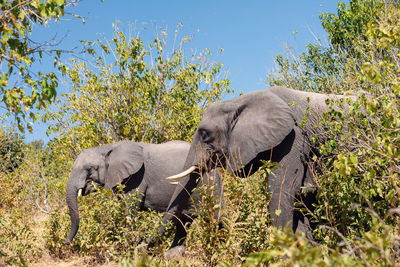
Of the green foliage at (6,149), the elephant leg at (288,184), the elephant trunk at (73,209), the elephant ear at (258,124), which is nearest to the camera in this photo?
the elephant leg at (288,184)

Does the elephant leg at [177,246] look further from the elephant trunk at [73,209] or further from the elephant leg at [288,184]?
the elephant leg at [288,184]

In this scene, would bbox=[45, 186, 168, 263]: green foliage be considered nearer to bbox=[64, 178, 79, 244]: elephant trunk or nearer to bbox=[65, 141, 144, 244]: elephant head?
bbox=[64, 178, 79, 244]: elephant trunk

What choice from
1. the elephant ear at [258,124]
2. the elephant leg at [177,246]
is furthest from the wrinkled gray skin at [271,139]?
the elephant leg at [177,246]

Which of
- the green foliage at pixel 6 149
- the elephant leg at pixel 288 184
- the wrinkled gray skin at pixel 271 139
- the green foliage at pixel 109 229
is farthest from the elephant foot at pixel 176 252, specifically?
the green foliage at pixel 6 149

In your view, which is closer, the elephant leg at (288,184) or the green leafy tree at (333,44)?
the elephant leg at (288,184)

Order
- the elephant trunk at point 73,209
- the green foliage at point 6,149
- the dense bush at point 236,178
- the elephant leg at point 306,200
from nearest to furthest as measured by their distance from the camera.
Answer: the dense bush at point 236,178, the elephant leg at point 306,200, the elephant trunk at point 73,209, the green foliage at point 6,149

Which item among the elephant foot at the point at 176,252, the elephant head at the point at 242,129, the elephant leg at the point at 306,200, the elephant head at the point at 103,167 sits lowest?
the elephant foot at the point at 176,252

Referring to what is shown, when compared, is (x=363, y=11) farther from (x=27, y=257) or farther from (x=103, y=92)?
(x=27, y=257)

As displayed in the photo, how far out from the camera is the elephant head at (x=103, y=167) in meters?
8.51

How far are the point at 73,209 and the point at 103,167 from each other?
1.07 meters

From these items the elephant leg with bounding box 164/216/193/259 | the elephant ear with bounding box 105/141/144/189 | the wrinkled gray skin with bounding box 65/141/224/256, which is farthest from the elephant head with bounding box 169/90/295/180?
the elephant ear with bounding box 105/141/144/189

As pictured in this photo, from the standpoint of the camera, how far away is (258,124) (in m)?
6.46

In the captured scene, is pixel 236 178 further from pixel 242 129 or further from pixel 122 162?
pixel 122 162

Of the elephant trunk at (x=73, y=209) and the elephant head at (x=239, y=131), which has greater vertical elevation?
the elephant head at (x=239, y=131)
